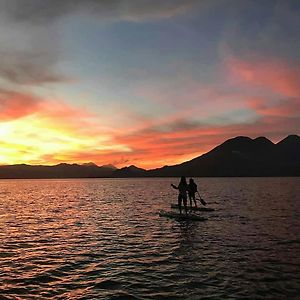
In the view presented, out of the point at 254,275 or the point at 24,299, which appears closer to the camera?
the point at 24,299

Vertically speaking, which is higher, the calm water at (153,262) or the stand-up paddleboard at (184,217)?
the stand-up paddleboard at (184,217)

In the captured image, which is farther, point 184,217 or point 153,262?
point 184,217

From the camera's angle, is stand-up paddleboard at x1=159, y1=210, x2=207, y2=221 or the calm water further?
stand-up paddleboard at x1=159, y1=210, x2=207, y2=221

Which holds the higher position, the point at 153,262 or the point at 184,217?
the point at 184,217

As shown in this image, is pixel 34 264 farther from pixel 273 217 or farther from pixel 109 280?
pixel 273 217

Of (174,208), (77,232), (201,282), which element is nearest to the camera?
(201,282)

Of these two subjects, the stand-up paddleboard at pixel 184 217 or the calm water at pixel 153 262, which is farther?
the stand-up paddleboard at pixel 184 217

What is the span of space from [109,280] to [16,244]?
12.7 meters

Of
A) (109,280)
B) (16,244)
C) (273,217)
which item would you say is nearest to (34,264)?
(109,280)

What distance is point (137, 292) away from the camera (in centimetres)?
1483

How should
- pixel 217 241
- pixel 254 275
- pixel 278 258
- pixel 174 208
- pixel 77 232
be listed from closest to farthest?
pixel 254 275 → pixel 278 258 → pixel 217 241 → pixel 77 232 → pixel 174 208

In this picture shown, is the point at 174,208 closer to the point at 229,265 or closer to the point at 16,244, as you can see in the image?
the point at 16,244

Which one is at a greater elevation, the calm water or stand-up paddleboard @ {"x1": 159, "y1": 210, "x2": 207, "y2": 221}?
stand-up paddleboard @ {"x1": 159, "y1": 210, "x2": 207, "y2": 221}

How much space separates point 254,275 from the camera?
55.7 feet
